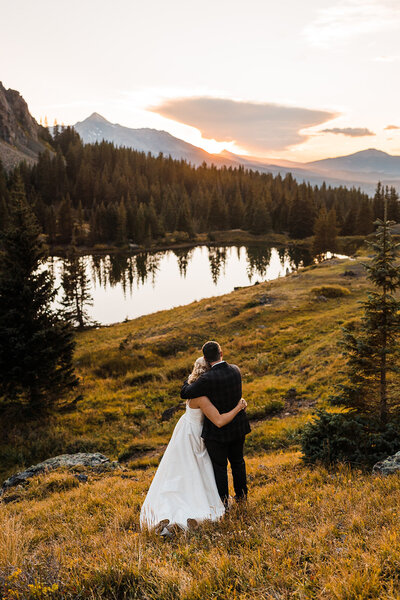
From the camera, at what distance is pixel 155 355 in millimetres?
25047

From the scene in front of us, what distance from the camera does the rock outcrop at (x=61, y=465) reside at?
10.4 m

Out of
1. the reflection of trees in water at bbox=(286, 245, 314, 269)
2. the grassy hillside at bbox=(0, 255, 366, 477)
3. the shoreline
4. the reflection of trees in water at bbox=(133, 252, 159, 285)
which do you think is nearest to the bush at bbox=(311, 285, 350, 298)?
the grassy hillside at bbox=(0, 255, 366, 477)

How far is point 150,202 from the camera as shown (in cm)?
13188

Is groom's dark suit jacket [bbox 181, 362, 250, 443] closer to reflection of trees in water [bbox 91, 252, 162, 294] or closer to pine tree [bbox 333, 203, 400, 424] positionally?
pine tree [bbox 333, 203, 400, 424]

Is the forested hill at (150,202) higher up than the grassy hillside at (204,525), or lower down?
higher up

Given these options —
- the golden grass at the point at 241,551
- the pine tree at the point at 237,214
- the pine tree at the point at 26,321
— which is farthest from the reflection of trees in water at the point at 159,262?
the golden grass at the point at 241,551

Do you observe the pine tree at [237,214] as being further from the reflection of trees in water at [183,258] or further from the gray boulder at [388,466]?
the gray boulder at [388,466]

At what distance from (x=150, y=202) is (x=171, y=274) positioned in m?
63.5

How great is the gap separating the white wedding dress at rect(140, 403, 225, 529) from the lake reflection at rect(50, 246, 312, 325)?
41.3 metres

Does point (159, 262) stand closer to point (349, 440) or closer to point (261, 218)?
point (261, 218)

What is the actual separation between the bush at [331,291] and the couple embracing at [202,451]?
101 feet

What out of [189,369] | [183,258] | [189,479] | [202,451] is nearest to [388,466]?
[202,451]

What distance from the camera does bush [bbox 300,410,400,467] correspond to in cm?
814

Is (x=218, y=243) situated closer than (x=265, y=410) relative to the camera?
No
